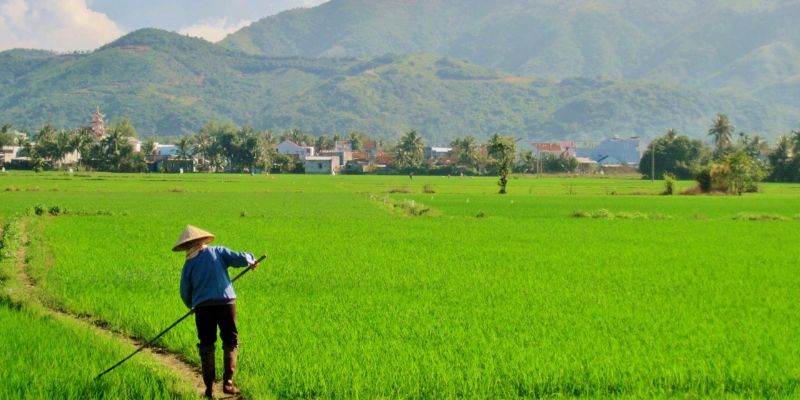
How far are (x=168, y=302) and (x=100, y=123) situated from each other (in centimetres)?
15899

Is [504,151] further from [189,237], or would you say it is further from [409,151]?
[409,151]

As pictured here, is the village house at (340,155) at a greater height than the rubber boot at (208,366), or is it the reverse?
the village house at (340,155)

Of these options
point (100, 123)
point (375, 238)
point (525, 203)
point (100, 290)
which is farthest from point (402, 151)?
point (100, 290)

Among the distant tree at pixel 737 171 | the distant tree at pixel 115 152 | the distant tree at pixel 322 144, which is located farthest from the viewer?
the distant tree at pixel 322 144

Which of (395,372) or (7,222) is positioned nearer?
(395,372)

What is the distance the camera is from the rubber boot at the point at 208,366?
25.5ft

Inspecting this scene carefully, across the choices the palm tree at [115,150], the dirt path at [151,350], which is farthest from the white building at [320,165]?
the dirt path at [151,350]

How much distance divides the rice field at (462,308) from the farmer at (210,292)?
344 mm

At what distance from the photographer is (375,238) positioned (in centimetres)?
2381

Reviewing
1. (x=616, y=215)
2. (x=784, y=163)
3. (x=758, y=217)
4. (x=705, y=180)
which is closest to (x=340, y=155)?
(x=784, y=163)

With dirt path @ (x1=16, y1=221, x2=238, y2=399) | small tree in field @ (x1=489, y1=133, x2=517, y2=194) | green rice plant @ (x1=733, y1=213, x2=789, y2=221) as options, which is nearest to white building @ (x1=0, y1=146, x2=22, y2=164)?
small tree in field @ (x1=489, y1=133, x2=517, y2=194)

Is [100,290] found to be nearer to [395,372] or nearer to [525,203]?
[395,372]

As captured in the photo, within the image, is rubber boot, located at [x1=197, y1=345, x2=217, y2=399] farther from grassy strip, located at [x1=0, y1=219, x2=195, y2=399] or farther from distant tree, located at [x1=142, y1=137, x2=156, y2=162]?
distant tree, located at [x1=142, y1=137, x2=156, y2=162]

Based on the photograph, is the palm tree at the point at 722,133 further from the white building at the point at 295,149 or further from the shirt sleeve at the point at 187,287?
the shirt sleeve at the point at 187,287
